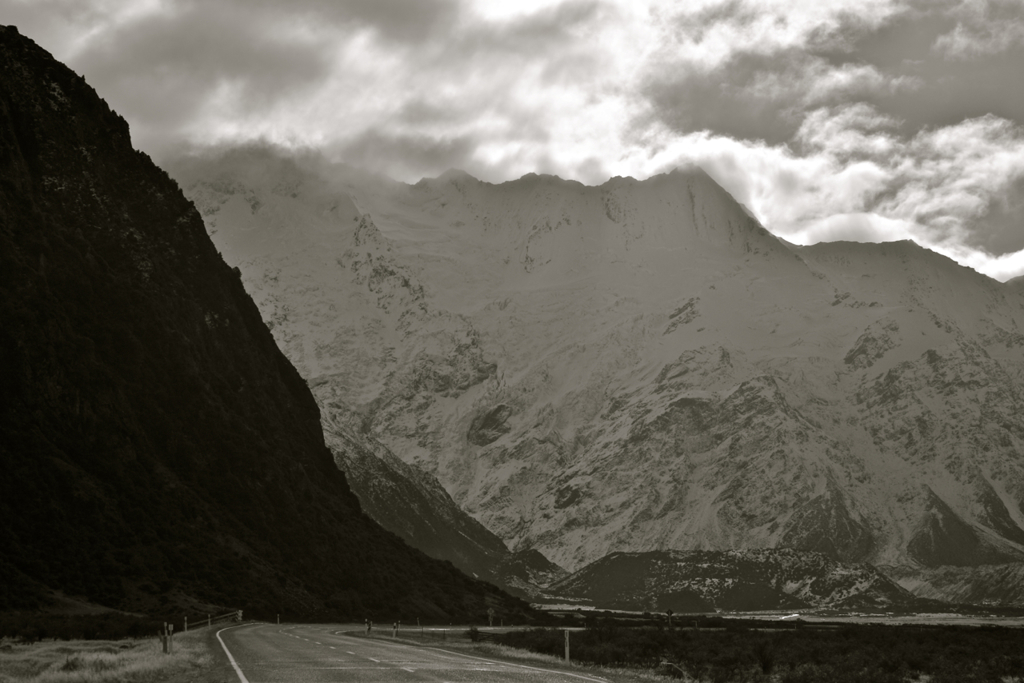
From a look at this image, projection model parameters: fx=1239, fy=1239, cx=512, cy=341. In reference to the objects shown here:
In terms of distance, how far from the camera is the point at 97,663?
48.7 metres

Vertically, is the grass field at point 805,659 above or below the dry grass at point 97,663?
below

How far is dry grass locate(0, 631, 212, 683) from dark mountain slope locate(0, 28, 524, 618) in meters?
52.3

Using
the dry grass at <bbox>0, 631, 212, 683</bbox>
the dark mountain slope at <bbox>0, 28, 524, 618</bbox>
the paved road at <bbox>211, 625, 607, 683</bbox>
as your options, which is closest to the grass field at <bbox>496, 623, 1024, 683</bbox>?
the paved road at <bbox>211, 625, 607, 683</bbox>

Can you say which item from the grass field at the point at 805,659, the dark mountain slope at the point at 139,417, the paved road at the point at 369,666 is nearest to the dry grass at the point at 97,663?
the paved road at the point at 369,666

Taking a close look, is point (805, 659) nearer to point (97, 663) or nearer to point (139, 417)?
point (97, 663)

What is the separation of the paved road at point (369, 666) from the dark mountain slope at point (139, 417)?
6203cm

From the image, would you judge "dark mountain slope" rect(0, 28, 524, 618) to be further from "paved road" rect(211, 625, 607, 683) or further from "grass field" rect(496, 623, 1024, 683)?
"paved road" rect(211, 625, 607, 683)

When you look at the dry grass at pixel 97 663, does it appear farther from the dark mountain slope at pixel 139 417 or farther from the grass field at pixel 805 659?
the dark mountain slope at pixel 139 417

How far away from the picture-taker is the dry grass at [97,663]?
42875 mm

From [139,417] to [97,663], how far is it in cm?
10535

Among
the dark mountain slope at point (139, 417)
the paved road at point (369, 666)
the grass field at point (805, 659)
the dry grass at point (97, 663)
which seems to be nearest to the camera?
the paved road at point (369, 666)

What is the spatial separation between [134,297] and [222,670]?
118 m

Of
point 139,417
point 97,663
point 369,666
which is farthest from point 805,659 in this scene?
point 139,417

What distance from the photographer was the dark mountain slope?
424 ft
